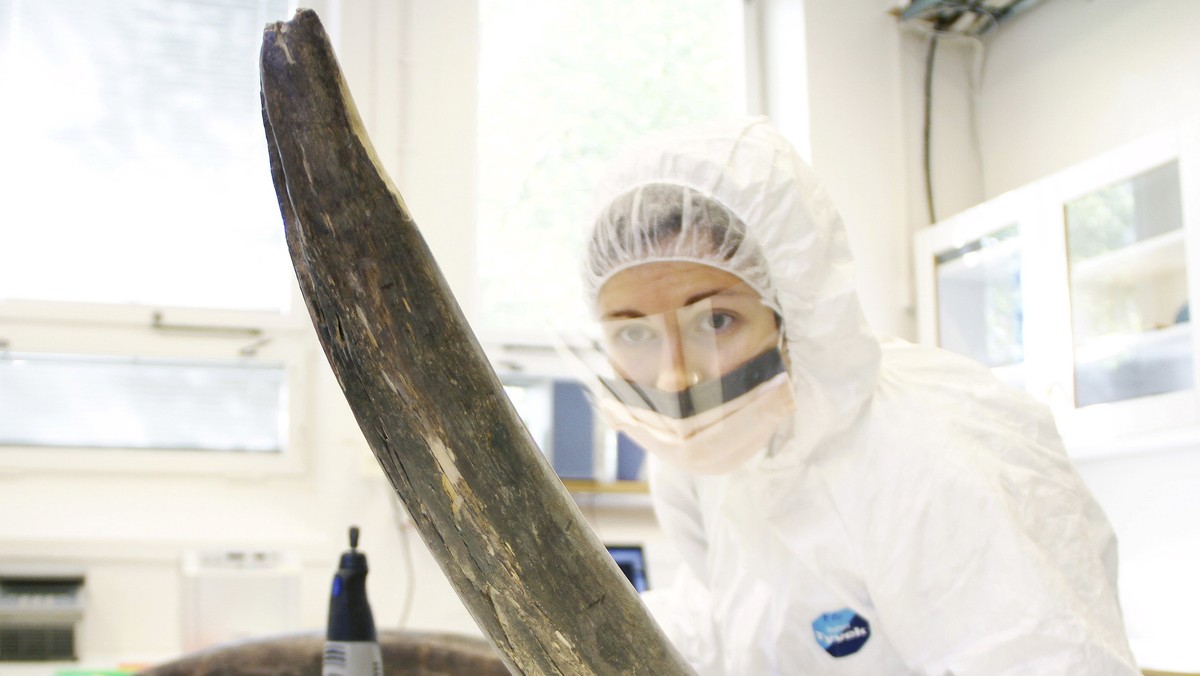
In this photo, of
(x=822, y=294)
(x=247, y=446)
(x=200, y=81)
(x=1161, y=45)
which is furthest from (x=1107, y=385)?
(x=200, y=81)

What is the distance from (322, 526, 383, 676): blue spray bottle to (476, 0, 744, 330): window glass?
2031mm

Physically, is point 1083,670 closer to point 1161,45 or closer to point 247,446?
point 247,446

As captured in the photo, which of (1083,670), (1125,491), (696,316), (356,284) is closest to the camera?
(356,284)

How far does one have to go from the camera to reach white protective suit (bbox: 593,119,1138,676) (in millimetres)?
921

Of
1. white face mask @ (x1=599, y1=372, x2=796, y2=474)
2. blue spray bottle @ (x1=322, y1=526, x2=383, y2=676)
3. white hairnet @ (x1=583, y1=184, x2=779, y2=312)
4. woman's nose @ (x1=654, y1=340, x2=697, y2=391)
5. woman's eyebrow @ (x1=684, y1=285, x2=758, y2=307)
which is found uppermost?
white hairnet @ (x1=583, y1=184, x2=779, y2=312)

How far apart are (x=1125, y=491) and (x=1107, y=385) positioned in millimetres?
370

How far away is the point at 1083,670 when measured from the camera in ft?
2.79

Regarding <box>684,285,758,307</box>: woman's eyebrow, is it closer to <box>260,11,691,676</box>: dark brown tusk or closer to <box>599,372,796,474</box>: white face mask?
<box>599,372,796,474</box>: white face mask

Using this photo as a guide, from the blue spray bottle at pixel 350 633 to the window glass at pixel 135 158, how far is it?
2.02m

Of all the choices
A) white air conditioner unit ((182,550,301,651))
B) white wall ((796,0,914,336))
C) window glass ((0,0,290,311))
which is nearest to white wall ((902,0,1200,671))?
white wall ((796,0,914,336))

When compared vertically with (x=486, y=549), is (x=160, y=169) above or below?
above

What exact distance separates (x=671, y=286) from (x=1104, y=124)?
2.31 metres

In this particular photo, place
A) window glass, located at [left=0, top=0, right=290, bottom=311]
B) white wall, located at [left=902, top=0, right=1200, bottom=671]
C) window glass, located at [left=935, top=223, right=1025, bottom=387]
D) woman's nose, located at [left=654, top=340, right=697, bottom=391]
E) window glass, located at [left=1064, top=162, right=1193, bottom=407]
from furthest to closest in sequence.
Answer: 1. window glass, located at [left=935, top=223, right=1025, bottom=387]
2. window glass, located at [left=0, top=0, right=290, bottom=311]
3. white wall, located at [left=902, top=0, right=1200, bottom=671]
4. window glass, located at [left=1064, top=162, right=1193, bottom=407]
5. woman's nose, located at [left=654, top=340, right=697, bottom=391]

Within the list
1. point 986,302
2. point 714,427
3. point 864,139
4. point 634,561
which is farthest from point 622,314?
point 864,139
